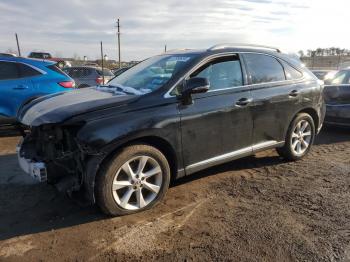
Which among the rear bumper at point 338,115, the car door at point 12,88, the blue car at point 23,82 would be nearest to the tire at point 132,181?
the blue car at point 23,82

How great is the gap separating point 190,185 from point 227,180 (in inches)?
21.4

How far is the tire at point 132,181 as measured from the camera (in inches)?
142

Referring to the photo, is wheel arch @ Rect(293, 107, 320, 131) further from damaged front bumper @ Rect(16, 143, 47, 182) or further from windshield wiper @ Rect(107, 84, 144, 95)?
damaged front bumper @ Rect(16, 143, 47, 182)

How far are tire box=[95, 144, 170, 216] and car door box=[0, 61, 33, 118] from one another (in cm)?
454

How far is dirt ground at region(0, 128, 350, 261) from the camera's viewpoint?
3.19 meters

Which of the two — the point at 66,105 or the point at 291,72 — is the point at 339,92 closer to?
the point at 291,72

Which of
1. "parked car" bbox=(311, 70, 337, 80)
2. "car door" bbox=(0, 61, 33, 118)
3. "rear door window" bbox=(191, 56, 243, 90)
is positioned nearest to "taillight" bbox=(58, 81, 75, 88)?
"car door" bbox=(0, 61, 33, 118)

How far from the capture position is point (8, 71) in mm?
7547

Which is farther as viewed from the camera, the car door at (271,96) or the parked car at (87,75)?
the parked car at (87,75)

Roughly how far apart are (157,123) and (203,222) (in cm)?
115

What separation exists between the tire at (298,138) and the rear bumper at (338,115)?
7.44 ft

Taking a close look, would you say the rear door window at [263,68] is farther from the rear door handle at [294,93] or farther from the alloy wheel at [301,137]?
the alloy wheel at [301,137]

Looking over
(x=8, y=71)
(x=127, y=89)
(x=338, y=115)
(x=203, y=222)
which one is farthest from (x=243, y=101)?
(x=8, y=71)

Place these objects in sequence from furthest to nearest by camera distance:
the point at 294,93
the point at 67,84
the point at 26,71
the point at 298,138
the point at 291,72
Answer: the point at 67,84
the point at 26,71
the point at 298,138
the point at 291,72
the point at 294,93
